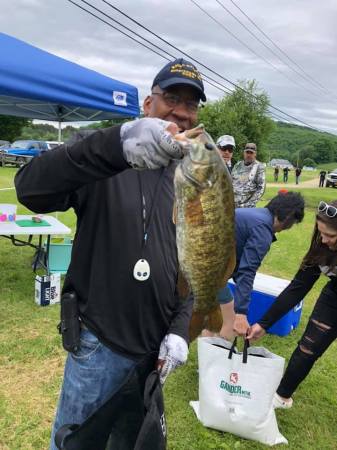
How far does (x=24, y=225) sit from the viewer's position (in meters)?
5.75

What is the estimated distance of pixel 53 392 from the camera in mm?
3619

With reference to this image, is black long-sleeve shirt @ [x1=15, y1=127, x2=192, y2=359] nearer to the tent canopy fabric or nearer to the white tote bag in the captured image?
the white tote bag

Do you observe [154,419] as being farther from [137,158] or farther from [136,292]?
[137,158]

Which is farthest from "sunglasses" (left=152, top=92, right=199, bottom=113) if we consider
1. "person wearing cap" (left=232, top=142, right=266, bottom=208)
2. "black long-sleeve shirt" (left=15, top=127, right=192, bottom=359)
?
"person wearing cap" (left=232, top=142, right=266, bottom=208)

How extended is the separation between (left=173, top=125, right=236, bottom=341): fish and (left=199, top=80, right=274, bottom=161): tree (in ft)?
117

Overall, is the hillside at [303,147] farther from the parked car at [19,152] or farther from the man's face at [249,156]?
the man's face at [249,156]

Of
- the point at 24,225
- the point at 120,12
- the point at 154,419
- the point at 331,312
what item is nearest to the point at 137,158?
the point at 154,419

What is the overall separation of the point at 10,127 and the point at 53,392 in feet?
133

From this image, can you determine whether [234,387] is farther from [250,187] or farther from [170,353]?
[250,187]

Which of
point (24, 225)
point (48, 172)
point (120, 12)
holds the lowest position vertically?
point (24, 225)

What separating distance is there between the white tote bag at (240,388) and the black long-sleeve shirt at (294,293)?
394 millimetres

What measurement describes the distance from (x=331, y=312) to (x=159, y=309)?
6.63 feet

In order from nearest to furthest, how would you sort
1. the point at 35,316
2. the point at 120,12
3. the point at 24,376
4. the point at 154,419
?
the point at 154,419
the point at 24,376
the point at 35,316
the point at 120,12

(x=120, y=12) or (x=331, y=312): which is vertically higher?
(x=120, y=12)
